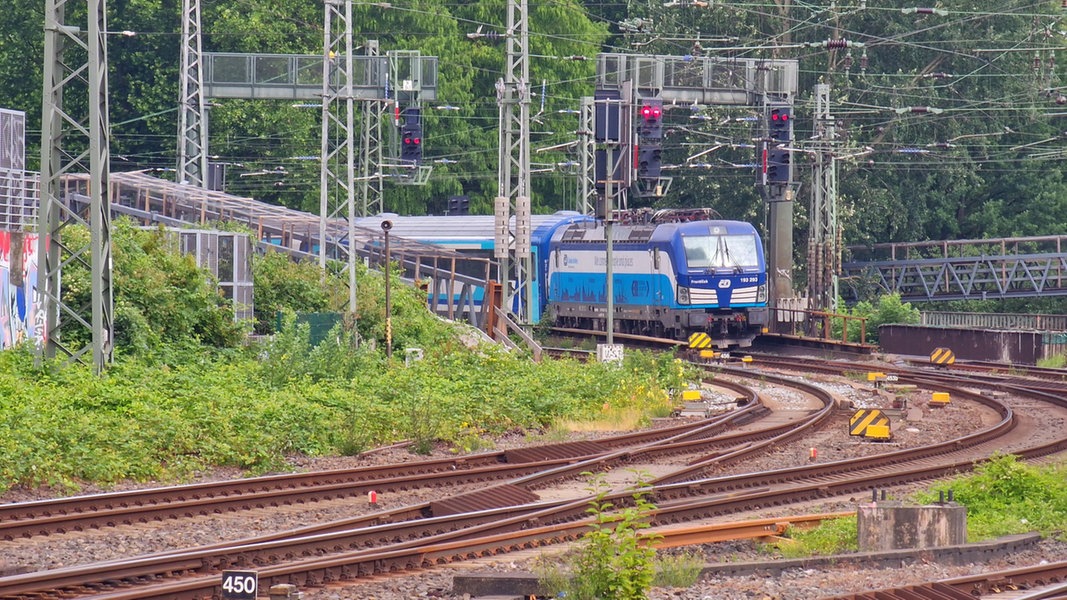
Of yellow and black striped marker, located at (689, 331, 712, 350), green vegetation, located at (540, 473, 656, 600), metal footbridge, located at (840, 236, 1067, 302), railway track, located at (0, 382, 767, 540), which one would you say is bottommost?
yellow and black striped marker, located at (689, 331, 712, 350)

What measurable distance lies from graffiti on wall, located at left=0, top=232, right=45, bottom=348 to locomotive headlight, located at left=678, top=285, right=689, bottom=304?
1925cm

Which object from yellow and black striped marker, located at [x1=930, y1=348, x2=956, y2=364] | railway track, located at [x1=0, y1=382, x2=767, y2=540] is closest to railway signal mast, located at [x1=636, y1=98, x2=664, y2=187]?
yellow and black striped marker, located at [x1=930, y1=348, x2=956, y2=364]

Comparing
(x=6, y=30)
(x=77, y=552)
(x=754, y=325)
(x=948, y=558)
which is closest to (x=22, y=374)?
(x=77, y=552)

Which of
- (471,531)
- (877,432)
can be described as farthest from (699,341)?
(471,531)

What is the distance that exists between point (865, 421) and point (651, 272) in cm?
1999

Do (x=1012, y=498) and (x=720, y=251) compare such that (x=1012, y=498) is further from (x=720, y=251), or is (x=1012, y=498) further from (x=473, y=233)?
(x=473, y=233)

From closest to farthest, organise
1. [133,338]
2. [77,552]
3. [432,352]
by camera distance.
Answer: [77,552] < [133,338] < [432,352]

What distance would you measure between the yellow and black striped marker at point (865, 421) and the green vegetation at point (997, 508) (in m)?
4.92

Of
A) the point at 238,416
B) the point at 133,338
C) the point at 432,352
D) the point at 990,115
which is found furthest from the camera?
the point at 990,115

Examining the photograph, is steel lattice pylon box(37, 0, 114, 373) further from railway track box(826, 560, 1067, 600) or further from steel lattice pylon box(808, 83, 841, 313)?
steel lattice pylon box(808, 83, 841, 313)

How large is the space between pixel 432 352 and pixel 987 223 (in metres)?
38.1

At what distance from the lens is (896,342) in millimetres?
43156

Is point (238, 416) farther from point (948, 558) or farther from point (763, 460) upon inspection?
point (948, 558)

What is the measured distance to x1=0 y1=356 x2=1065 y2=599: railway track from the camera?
1079 cm
